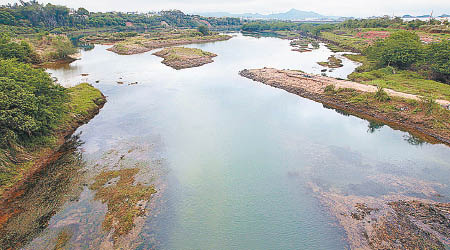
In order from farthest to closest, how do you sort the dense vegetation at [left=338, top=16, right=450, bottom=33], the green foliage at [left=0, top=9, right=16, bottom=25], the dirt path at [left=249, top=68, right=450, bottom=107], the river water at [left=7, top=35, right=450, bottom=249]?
the green foliage at [left=0, top=9, right=16, bottom=25]
the dense vegetation at [left=338, top=16, right=450, bottom=33]
the dirt path at [left=249, top=68, right=450, bottom=107]
the river water at [left=7, top=35, right=450, bottom=249]

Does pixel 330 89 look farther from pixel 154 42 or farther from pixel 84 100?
pixel 154 42

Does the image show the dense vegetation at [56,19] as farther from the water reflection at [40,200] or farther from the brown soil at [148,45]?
the water reflection at [40,200]

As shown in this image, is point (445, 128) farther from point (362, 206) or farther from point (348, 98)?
point (362, 206)

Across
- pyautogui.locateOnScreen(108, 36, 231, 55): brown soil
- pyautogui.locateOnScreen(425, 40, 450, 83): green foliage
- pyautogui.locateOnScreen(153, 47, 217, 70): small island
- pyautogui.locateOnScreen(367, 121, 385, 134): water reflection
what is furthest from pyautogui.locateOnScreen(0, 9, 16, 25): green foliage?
pyautogui.locateOnScreen(425, 40, 450, 83): green foliage

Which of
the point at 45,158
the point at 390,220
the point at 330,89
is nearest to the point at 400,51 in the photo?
the point at 330,89

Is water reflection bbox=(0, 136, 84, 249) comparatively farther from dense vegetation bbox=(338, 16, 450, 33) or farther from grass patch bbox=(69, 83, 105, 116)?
dense vegetation bbox=(338, 16, 450, 33)

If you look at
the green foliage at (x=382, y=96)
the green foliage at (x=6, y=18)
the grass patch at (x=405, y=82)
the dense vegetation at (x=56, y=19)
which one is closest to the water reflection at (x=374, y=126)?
the green foliage at (x=382, y=96)

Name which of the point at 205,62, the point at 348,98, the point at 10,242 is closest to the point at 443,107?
the point at 348,98
